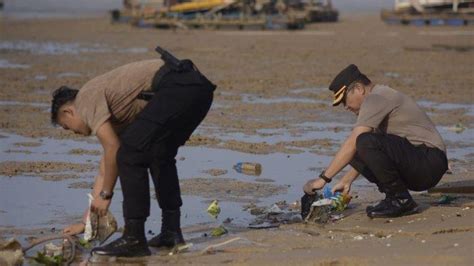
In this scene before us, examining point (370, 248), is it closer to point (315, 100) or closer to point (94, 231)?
point (94, 231)

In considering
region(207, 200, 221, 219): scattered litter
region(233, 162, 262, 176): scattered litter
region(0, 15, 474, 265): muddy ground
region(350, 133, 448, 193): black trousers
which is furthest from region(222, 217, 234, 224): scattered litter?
region(233, 162, 262, 176): scattered litter

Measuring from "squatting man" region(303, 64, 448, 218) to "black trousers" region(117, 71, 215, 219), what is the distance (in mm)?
1207

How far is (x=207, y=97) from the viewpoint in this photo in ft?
23.6

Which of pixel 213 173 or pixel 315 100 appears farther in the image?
pixel 315 100

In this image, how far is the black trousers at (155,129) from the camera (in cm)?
699

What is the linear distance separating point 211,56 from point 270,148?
1326 centimetres

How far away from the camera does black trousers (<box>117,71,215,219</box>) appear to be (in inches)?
275

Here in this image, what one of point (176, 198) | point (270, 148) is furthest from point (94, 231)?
point (270, 148)

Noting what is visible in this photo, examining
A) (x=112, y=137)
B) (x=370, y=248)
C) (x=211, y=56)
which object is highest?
(x=112, y=137)

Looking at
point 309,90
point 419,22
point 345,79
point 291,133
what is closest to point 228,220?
point 345,79

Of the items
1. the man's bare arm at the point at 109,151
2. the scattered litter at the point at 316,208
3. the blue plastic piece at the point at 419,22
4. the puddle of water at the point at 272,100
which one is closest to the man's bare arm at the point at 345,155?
the scattered litter at the point at 316,208

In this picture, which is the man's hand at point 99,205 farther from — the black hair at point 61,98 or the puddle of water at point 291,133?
the puddle of water at point 291,133

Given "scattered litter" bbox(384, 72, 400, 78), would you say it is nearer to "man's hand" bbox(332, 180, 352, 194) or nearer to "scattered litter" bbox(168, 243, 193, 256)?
"man's hand" bbox(332, 180, 352, 194)

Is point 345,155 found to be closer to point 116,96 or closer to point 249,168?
point 116,96
